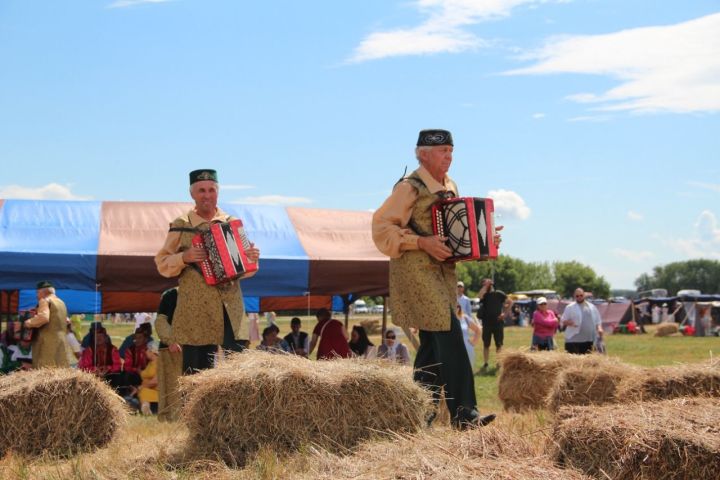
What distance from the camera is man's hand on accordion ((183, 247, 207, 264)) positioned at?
7012mm

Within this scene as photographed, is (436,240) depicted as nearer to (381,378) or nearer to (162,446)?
(381,378)

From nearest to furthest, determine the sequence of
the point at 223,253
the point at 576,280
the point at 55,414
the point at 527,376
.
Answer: the point at 55,414
the point at 223,253
the point at 527,376
the point at 576,280

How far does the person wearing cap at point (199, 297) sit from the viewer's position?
281 inches

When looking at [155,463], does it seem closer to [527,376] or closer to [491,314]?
[527,376]

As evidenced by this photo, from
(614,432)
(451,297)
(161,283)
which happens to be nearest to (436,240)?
(451,297)

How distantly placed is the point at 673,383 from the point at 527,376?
3.88 metres

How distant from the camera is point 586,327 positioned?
14234 millimetres

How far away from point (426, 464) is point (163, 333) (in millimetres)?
6655

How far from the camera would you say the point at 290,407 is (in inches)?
203

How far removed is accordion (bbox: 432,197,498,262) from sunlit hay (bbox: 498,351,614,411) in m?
4.35

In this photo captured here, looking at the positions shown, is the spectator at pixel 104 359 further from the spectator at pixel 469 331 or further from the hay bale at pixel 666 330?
the hay bale at pixel 666 330

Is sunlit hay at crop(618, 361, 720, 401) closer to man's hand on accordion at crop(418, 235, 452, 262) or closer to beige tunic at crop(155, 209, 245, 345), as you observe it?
man's hand on accordion at crop(418, 235, 452, 262)

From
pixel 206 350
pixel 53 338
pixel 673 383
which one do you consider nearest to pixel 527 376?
pixel 673 383

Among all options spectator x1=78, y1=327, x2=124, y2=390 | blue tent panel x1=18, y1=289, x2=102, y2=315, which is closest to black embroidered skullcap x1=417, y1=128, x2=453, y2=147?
spectator x1=78, y1=327, x2=124, y2=390
